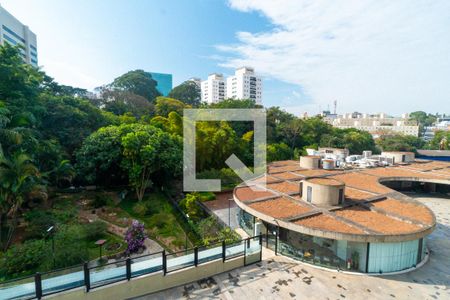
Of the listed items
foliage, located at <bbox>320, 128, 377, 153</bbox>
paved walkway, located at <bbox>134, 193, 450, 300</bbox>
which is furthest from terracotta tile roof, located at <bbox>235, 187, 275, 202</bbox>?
foliage, located at <bbox>320, 128, 377, 153</bbox>

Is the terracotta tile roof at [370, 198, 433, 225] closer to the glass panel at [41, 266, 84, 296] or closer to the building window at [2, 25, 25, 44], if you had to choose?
the glass panel at [41, 266, 84, 296]

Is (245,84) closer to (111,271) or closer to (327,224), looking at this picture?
(327,224)

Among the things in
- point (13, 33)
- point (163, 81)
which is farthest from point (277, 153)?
point (163, 81)

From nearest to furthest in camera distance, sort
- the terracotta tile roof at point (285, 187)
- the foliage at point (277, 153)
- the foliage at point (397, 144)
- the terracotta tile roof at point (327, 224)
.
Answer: the terracotta tile roof at point (327, 224) < the terracotta tile roof at point (285, 187) < the foliage at point (277, 153) < the foliage at point (397, 144)

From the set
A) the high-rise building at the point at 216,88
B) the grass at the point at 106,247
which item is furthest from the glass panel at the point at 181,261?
the high-rise building at the point at 216,88

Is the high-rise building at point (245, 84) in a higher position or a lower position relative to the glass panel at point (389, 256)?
higher

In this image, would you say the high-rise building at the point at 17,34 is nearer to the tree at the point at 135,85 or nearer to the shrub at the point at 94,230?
the tree at the point at 135,85

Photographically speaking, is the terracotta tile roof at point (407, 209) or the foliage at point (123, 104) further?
the foliage at point (123, 104)
